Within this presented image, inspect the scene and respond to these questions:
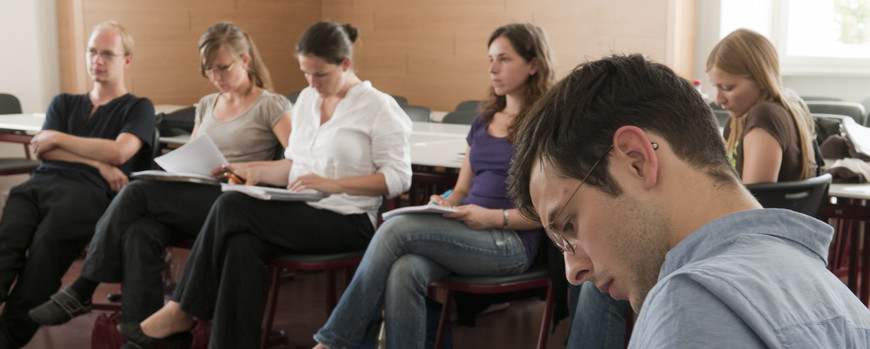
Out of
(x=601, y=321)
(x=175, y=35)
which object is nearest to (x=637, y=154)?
(x=601, y=321)

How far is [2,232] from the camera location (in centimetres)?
317

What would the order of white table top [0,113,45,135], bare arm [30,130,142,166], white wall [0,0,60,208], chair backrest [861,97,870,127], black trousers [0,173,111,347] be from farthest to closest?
white wall [0,0,60,208]
chair backrest [861,97,870,127]
white table top [0,113,45,135]
bare arm [30,130,142,166]
black trousers [0,173,111,347]

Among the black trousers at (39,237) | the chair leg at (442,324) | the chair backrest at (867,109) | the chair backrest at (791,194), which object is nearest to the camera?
the chair backrest at (791,194)

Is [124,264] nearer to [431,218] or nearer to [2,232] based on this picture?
[2,232]

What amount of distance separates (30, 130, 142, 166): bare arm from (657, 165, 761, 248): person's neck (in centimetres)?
290

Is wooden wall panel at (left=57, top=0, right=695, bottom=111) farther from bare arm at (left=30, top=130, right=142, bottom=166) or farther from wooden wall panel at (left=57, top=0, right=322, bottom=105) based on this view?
bare arm at (left=30, top=130, right=142, bottom=166)

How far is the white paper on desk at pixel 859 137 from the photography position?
9.58 ft

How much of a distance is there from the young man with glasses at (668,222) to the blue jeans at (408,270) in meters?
1.51

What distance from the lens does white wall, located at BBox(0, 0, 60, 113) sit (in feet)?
19.1

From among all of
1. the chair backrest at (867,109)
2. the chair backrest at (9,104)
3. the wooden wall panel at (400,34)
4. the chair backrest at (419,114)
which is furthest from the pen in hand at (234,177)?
the chair backrest at (867,109)

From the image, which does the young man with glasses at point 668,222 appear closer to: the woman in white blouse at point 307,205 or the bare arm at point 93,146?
the woman in white blouse at point 307,205

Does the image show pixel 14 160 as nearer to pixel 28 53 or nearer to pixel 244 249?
pixel 28 53

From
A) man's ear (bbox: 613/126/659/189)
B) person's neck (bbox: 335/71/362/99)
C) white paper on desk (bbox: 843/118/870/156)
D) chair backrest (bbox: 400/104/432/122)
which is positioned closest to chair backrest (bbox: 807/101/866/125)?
white paper on desk (bbox: 843/118/870/156)

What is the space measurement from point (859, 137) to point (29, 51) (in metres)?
5.15
